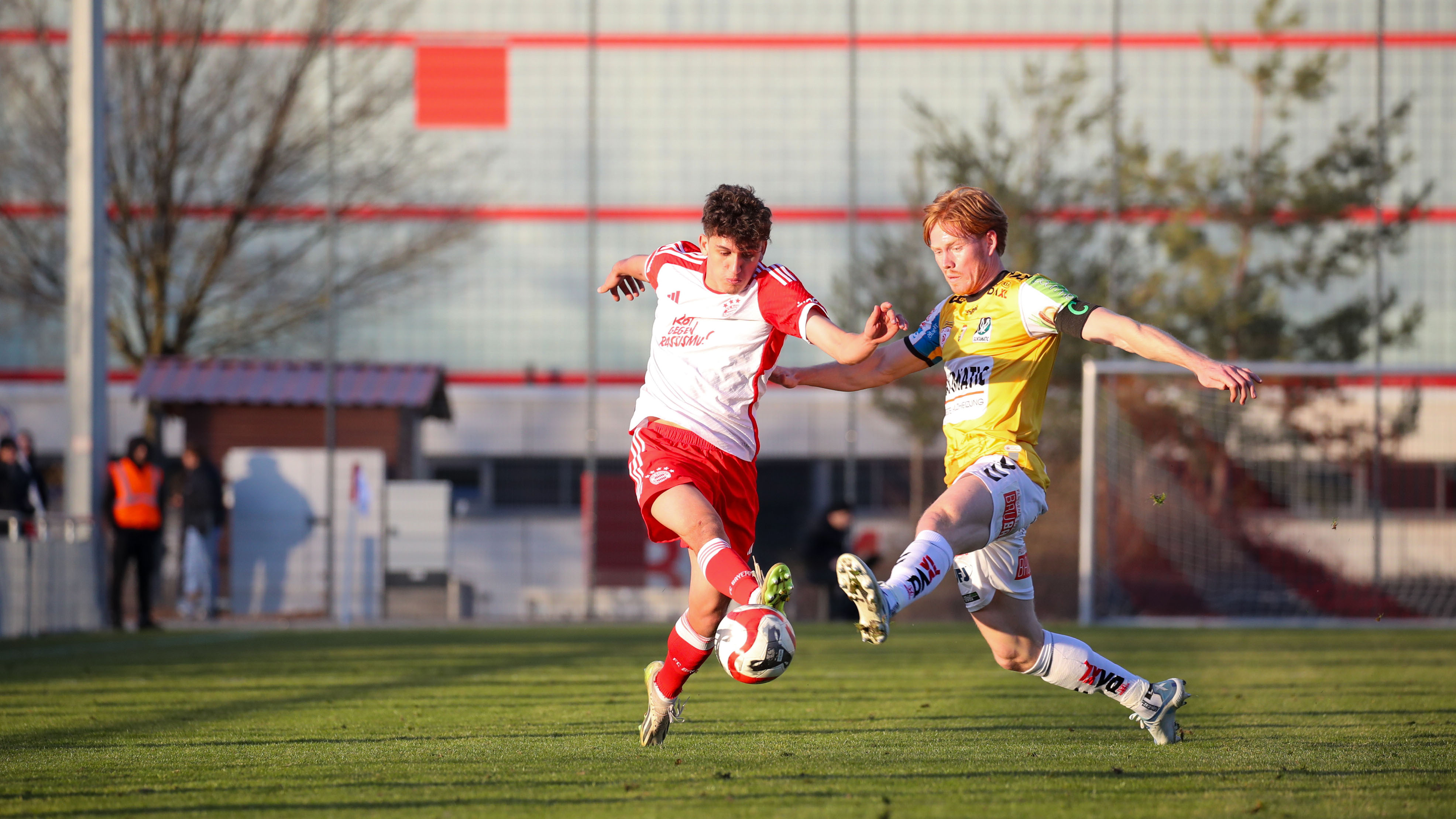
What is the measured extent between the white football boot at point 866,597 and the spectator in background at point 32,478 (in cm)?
1134

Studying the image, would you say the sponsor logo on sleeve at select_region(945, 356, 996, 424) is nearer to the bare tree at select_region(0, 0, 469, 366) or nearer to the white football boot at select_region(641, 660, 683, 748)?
the white football boot at select_region(641, 660, 683, 748)

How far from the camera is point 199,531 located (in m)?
16.2

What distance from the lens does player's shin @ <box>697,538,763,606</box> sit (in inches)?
172

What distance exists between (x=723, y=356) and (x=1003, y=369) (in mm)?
943

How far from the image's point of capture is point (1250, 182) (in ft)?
61.8

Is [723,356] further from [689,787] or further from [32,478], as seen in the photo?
[32,478]

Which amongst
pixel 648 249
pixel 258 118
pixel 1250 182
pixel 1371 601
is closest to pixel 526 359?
pixel 648 249

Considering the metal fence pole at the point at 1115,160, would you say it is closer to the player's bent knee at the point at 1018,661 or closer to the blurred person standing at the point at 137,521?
the blurred person standing at the point at 137,521

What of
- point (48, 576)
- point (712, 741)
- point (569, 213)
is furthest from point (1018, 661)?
point (569, 213)

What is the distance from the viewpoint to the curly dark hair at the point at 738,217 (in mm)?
4758

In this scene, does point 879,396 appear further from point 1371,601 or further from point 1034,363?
point 1034,363

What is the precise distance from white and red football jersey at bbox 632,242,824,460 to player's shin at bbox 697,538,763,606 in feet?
1.48

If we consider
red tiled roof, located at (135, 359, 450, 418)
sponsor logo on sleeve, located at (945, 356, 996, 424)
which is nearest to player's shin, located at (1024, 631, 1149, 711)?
sponsor logo on sleeve, located at (945, 356, 996, 424)

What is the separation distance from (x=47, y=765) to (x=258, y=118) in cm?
1646
